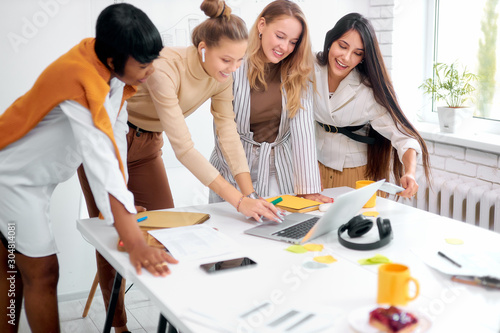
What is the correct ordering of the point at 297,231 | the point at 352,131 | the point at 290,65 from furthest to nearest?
the point at 352,131, the point at 290,65, the point at 297,231

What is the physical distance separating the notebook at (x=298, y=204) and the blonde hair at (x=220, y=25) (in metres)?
0.60

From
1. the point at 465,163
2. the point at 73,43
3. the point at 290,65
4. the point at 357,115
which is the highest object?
the point at 73,43

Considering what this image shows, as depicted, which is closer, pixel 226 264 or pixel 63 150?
pixel 226 264

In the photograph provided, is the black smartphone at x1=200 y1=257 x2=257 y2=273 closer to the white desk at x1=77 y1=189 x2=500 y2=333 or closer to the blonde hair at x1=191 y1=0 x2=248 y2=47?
the white desk at x1=77 y1=189 x2=500 y2=333

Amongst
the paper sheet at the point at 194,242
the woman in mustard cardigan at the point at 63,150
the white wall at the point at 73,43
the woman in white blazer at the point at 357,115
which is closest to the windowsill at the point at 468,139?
the woman in white blazer at the point at 357,115

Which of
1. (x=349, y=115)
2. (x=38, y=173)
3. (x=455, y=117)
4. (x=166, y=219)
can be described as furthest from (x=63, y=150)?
(x=455, y=117)

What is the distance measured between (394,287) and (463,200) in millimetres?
1840

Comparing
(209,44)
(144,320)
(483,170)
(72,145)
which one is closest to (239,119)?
(209,44)

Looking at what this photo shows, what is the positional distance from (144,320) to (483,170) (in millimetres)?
1851

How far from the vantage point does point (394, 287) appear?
1.16 metres

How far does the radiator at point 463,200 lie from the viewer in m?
2.66

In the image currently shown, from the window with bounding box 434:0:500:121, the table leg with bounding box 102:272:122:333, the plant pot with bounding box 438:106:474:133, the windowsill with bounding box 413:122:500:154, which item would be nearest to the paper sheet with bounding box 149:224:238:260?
the table leg with bounding box 102:272:122:333

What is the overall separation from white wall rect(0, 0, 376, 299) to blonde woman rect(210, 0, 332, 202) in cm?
80

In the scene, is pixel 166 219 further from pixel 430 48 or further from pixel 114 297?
pixel 430 48
